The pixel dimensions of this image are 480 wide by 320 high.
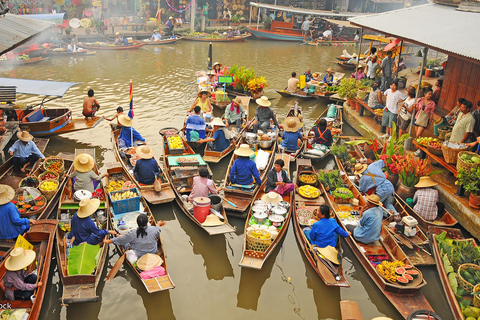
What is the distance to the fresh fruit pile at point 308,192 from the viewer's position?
9656 mm

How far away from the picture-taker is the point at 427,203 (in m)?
8.96

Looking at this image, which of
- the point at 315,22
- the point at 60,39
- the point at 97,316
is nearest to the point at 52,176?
the point at 97,316

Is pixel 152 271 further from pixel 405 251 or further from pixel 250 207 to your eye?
pixel 405 251

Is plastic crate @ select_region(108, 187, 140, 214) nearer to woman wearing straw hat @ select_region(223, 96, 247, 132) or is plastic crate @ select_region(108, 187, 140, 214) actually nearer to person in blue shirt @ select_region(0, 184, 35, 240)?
person in blue shirt @ select_region(0, 184, 35, 240)

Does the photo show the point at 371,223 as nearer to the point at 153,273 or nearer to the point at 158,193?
the point at 153,273

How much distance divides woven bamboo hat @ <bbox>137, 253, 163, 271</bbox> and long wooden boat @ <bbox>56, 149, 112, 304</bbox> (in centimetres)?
70

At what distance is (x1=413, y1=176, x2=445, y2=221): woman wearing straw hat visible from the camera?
29.4 feet

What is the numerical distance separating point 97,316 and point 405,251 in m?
5.91

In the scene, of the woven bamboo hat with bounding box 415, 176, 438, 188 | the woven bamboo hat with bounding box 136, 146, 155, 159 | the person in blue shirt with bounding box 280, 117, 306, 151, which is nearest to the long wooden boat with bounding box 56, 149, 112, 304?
the woven bamboo hat with bounding box 136, 146, 155, 159

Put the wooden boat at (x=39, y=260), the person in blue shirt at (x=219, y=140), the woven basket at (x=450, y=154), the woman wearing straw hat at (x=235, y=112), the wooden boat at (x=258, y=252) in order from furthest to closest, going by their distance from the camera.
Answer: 1. the woman wearing straw hat at (x=235, y=112)
2. the person in blue shirt at (x=219, y=140)
3. the woven basket at (x=450, y=154)
4. the wooden boat at (x=258, y=252)
5. the wooden boat at (x=39, y=260)

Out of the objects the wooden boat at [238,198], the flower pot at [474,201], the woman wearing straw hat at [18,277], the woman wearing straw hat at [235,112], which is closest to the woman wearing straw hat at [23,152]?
the woman wearing straw hat at [18,277]

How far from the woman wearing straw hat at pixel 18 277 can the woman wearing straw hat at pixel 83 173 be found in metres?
2.91

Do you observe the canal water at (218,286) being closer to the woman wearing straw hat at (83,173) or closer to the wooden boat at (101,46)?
the woman wearing straw hat at (83,173)

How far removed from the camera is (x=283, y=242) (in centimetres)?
883
